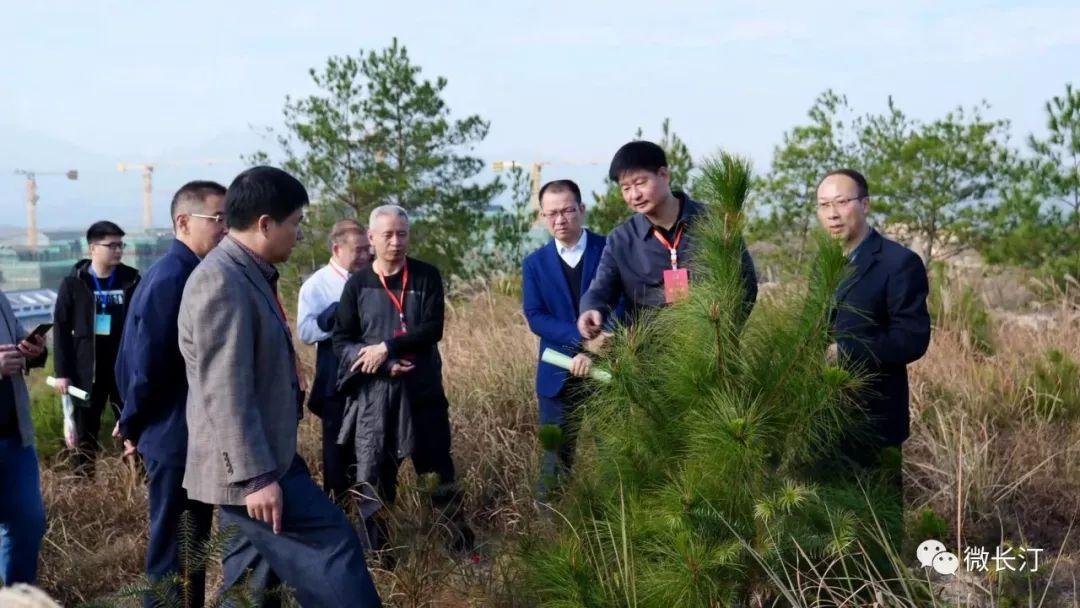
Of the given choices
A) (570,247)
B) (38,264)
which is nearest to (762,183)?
(570,247)

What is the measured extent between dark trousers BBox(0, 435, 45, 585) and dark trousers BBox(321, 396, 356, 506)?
141 centimetres

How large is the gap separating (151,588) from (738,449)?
1.49m

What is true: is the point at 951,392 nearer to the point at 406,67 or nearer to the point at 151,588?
the point at 151,588

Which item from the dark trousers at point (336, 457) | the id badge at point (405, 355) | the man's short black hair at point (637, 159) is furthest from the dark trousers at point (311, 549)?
the dark trousers at point (336, 457)

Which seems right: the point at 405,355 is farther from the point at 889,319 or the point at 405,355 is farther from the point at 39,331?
the point at 889,319

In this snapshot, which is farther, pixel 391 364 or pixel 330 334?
pixel 330 334

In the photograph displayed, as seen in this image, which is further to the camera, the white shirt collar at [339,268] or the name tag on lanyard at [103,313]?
the name tag on lanyard at [103,313]

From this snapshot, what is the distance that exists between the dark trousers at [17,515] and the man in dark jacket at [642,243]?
7.96 feet

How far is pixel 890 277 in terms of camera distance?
13.9ft

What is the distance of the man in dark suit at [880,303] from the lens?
411cm

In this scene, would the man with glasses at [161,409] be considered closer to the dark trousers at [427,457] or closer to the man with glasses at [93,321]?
the dark trousers at [427,457]

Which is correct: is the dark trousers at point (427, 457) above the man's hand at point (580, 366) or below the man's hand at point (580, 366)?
below

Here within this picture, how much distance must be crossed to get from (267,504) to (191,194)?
66.2 inches

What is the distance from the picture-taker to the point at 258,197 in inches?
140
